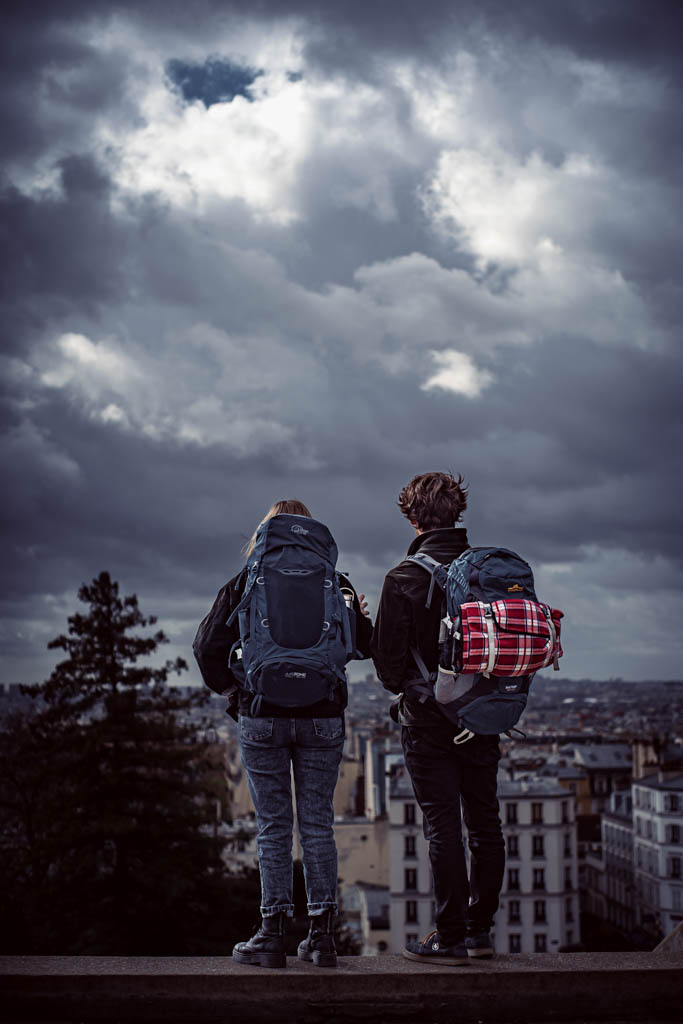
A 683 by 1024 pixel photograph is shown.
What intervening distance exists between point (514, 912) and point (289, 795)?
200 ft

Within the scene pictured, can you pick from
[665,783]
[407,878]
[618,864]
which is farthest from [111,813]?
[618,864]

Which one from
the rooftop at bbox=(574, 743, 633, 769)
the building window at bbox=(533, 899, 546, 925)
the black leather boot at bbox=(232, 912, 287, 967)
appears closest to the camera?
the black leather boot at bbox=(232, 912, 287, 967)

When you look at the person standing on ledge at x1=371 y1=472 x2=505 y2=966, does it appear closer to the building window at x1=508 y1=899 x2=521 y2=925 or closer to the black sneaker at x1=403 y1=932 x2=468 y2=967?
the black sneaker at x1=403 y1=932 x2=468 y2=967

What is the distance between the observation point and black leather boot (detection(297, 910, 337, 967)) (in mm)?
4824

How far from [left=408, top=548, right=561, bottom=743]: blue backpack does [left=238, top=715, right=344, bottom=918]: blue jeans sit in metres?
0.58

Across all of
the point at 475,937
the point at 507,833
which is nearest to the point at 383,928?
the point at 507,833

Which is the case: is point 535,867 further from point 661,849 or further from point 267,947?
point 267,947

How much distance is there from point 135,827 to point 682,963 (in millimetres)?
22313

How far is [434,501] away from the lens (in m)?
5.47

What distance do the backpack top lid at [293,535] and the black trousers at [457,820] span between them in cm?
105

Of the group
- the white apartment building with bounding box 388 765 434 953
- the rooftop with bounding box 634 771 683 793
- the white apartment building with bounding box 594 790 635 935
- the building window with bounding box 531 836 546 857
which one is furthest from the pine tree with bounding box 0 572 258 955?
the white apartment building with bounding box 594 790 635 935

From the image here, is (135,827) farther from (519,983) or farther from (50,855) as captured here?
(519,983)

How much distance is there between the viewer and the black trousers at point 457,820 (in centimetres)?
504

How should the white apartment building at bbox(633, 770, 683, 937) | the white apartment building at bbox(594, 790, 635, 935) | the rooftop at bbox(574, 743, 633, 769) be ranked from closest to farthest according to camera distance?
the white apartment building at bbox(633, 770, 683, 937), the white apartment building at bbox(594, 790, 635, 935), the rooftop at bbox(574, 743, 633, 769)
